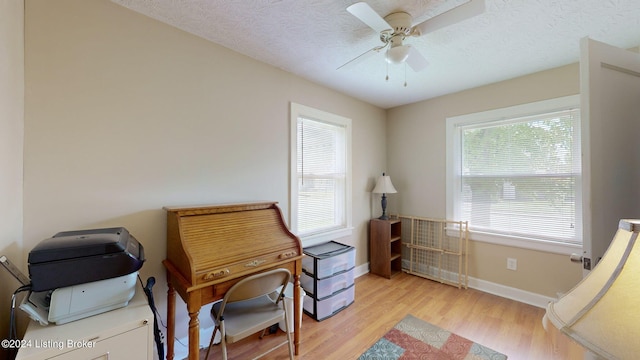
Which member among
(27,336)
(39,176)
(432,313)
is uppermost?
(39,176)

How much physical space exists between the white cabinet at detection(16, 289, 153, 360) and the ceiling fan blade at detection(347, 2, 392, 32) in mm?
1902

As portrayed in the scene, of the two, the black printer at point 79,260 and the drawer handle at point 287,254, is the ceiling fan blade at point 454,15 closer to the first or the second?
the drawer handle at point 287,254

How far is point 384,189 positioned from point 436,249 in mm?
1016

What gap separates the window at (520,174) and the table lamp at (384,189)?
0.73 meters

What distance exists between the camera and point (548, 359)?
1.74 metres

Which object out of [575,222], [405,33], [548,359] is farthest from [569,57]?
[548,359]

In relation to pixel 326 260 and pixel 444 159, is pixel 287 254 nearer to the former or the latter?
pixel 326 260

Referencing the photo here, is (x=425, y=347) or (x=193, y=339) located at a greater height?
(x=193, y=339)

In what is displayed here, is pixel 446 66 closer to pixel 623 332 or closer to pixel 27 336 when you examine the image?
pixel 623 332

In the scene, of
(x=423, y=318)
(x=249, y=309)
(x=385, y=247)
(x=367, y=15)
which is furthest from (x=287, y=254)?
(x=385, y=247)

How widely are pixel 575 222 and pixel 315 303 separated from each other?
8.68 feet

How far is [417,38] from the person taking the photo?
1.89 meters

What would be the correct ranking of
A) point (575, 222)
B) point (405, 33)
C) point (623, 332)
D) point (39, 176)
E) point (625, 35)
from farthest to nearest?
1. point (575, 222)
2. point (625, 35)
3. point (405, 33)
4. point (39, 176)
5. point (623, 332)

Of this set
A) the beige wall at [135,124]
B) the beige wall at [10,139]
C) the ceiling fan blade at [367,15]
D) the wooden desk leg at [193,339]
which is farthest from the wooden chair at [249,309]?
the ceiling fan blade at [367,15]
